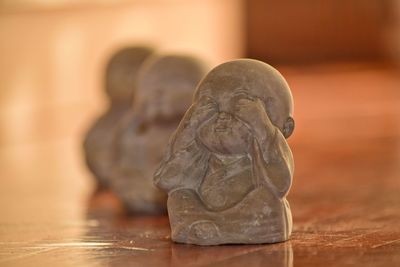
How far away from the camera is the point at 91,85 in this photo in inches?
566

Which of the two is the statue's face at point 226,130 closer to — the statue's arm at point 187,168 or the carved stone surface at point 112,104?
the statue's arm at point 187,168

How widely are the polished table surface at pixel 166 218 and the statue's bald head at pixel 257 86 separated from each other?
0.52 m

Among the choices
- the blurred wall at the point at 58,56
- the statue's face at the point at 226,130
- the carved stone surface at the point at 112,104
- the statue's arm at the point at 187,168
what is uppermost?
the statue's face at the point at 226,130

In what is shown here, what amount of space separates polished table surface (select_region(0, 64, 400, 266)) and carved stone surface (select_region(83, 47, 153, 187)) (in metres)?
0.17

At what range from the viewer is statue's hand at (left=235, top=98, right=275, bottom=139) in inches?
229

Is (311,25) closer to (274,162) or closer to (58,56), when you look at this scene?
(58,56)

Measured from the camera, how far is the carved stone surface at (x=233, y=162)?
5.81 m

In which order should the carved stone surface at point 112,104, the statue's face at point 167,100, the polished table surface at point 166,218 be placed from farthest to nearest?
the carved stone surface at point 112,104 < the statue's face at point 167,100 < the polished table surface at point 166,218

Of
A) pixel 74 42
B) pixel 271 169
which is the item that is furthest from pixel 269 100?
pixel 74 42

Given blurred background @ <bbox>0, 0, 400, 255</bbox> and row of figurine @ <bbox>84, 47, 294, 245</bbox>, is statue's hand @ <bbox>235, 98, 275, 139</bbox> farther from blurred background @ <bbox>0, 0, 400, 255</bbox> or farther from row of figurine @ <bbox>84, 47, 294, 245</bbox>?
blurred background @ <bbox>0, 0, 400, 255</bbox>

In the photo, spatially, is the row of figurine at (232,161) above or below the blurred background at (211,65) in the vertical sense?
above

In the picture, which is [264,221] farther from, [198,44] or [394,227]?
[198,44]

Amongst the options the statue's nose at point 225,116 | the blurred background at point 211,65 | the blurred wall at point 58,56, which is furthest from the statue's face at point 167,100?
the blurred wall at point 58,56

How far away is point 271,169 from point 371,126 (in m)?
6.81
